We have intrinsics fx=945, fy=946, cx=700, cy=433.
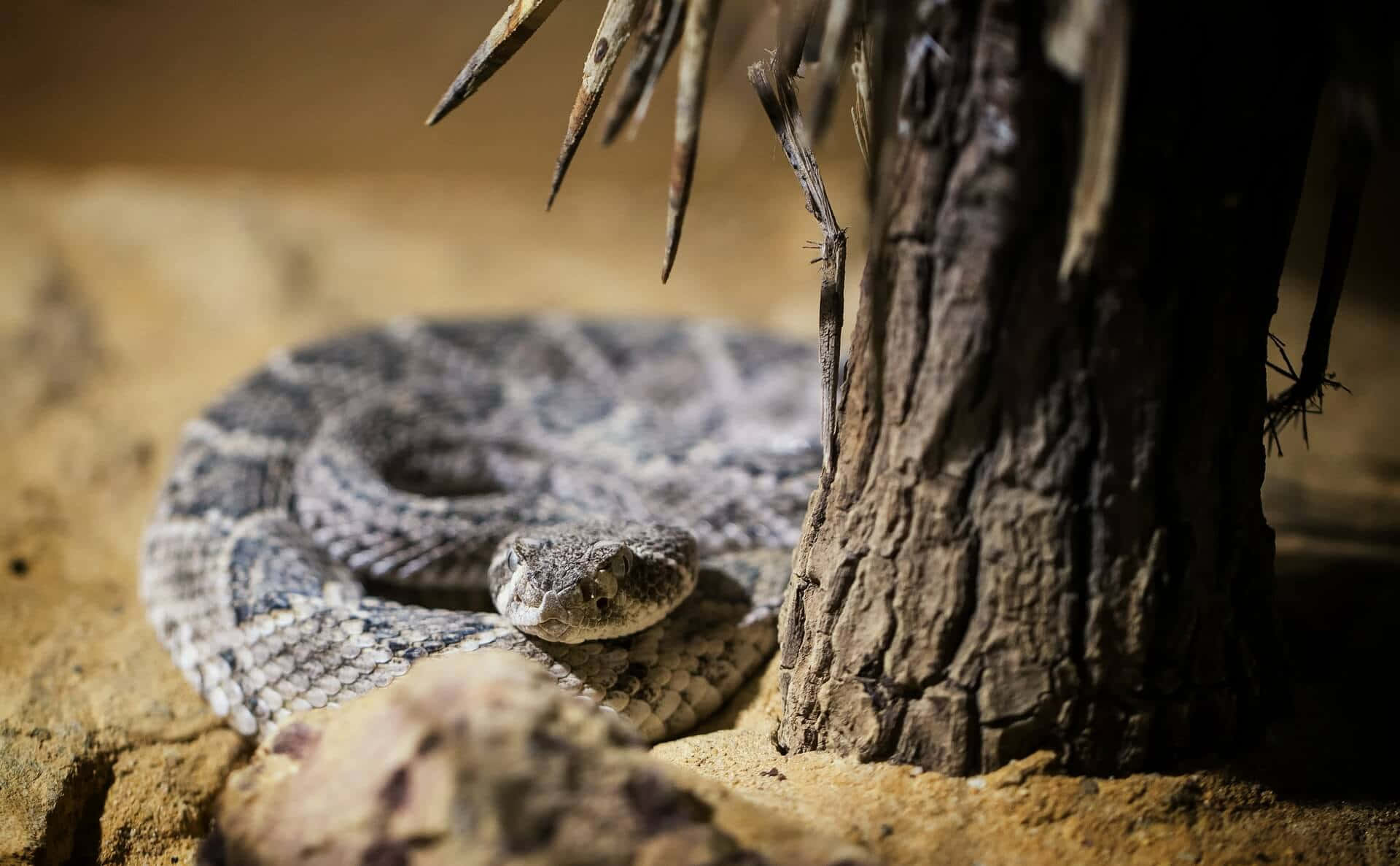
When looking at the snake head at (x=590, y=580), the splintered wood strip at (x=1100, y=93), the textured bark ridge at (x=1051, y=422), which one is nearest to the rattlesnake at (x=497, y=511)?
the snake head at (x=590, y=580)

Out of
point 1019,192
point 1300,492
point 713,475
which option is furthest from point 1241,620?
point 1300,492

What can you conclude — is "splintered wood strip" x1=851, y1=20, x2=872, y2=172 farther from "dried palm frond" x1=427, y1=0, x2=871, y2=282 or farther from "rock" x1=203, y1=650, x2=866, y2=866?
"rock" x1=203, y1=650, x2=866, y2=866

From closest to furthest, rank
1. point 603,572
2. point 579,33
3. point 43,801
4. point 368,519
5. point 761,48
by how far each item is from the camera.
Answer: point 761,48, point 43,801, point 603,572, point 368,519, point 579,33

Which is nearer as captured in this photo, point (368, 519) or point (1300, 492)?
point (368, 519)

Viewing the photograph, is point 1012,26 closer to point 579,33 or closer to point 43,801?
point 43,801

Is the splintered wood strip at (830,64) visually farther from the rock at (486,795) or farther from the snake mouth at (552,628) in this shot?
the snake mouth at (552,628)

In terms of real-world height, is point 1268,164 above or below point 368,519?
above
